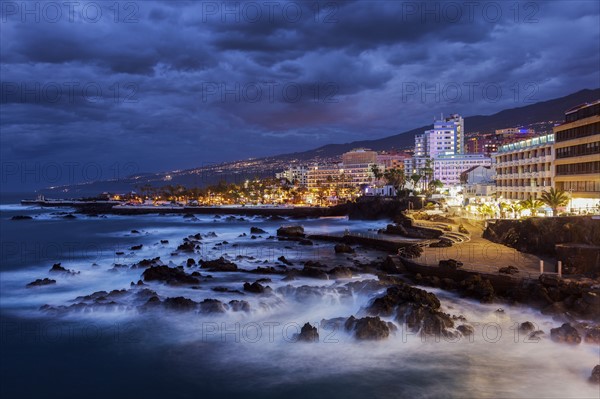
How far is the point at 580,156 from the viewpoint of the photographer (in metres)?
43.8

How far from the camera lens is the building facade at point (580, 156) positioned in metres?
41.0

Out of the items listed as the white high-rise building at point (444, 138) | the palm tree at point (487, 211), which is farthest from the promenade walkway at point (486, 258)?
the white high-rise building at point (444, 138)

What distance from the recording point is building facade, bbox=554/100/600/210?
134 ft

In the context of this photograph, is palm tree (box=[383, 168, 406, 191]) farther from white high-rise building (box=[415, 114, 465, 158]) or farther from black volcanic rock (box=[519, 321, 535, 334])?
black volcanic rock (box=[519, 321, 535, 334])

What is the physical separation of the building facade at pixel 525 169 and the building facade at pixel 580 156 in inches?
119

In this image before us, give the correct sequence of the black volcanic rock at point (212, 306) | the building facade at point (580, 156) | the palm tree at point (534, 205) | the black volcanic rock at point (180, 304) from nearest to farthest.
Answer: the black volcanic rock at point (212, 306), the black volcanic rock at point (180, 304), the building facade at point (580, 156), the palm tree at point (534, 205)

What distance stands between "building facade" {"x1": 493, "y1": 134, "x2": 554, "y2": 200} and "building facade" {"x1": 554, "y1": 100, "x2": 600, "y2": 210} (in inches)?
119

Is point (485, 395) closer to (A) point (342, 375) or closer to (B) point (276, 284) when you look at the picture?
(A) point (342, 375)

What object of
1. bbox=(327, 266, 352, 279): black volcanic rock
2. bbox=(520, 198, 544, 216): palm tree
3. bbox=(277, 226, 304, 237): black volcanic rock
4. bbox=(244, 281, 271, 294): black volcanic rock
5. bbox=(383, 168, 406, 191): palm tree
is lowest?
bbox=(244, 281, 271, 294): black volcanic rock

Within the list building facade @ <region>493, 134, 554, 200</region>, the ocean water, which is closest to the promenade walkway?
the ocean water

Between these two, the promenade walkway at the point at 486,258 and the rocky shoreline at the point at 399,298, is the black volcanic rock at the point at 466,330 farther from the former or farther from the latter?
the promenade walkway at the point at 486,258

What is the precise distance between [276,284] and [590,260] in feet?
59.0

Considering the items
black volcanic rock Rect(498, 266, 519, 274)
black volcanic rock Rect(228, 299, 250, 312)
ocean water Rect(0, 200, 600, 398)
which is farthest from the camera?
black volcanic rock Rect(498, 266, 519, 274)

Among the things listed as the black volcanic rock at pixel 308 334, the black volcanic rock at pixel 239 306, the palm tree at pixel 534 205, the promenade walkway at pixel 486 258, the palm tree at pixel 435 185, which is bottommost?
the black volcanic rock at pixel 308 334
